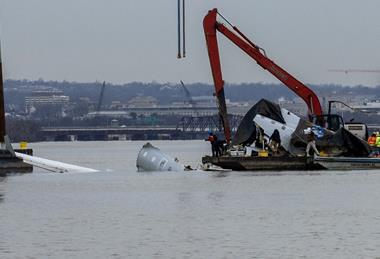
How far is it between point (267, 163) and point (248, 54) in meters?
14.5

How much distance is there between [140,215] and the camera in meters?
45.1

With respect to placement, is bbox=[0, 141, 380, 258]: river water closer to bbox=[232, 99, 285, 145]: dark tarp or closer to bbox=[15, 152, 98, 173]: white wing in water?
bbox=[232, 99, 285, 145]: dark tarp

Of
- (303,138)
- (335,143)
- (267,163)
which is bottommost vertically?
(267,163)

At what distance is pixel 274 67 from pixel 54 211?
3548 centimetres

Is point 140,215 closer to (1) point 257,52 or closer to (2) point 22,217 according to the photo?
(2) point 22,217

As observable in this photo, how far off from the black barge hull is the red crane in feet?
36.3

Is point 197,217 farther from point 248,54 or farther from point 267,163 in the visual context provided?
point 248,54

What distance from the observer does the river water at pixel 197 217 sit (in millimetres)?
35719

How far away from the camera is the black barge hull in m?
68.2

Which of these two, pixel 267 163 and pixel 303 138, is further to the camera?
pixel 303 138

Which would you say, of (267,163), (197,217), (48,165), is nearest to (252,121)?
(267,163)

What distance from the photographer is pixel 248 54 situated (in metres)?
82.0

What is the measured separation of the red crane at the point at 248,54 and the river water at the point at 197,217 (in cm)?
1364

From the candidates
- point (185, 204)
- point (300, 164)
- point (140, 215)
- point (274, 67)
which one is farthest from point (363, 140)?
point (140, 215)
